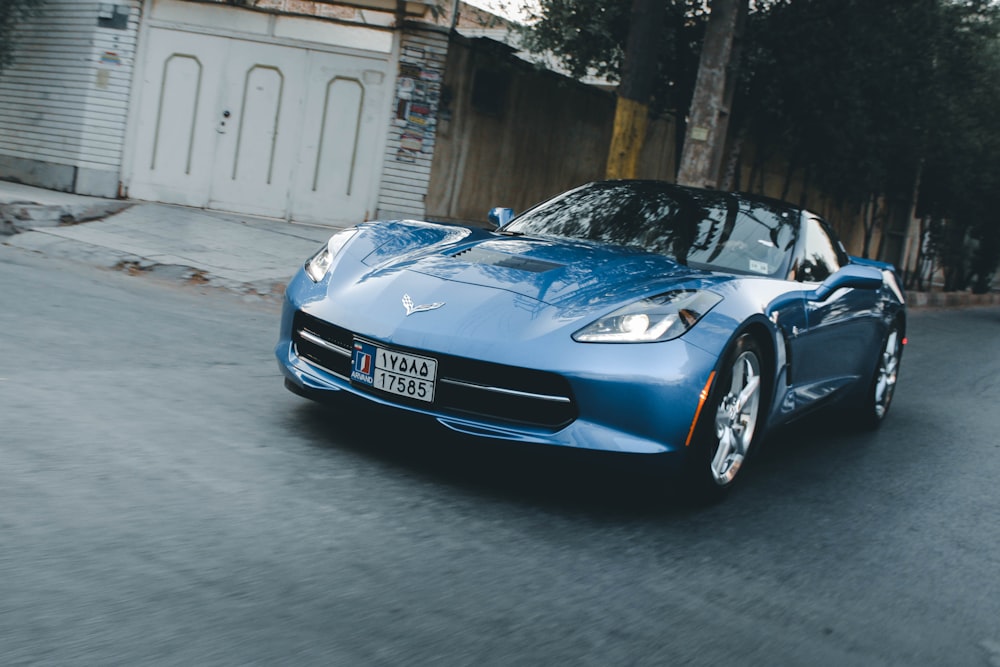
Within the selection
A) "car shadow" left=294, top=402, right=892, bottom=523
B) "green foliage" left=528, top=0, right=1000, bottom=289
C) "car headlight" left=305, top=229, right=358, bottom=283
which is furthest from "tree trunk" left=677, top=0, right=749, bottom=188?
"car headlight" left=305, top=229, right=358, bottom=283

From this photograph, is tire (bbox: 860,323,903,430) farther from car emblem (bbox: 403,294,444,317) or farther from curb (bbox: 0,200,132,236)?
curb (bbox: 0,200,132,236)

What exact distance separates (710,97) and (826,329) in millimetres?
6618

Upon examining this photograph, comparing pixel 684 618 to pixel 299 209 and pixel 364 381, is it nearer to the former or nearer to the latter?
pixel 364 381

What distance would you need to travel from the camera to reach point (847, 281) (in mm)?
5133

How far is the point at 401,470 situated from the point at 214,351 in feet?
7.62

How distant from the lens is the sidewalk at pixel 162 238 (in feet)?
30.3

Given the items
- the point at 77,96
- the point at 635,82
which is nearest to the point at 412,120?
the point at 635,82

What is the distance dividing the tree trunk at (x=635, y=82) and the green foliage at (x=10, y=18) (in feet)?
28.5

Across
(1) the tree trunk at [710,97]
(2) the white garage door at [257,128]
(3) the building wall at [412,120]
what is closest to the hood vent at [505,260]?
(1) the tree trunk at [710,97]

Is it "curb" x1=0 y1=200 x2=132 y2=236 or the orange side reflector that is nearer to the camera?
the orange side reflector

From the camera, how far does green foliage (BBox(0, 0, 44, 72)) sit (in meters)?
14.8

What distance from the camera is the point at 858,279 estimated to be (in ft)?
17.1

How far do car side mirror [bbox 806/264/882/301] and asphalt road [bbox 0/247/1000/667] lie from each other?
33.7 inches

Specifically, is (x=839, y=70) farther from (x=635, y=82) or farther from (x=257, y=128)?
(x=257, y=128)
